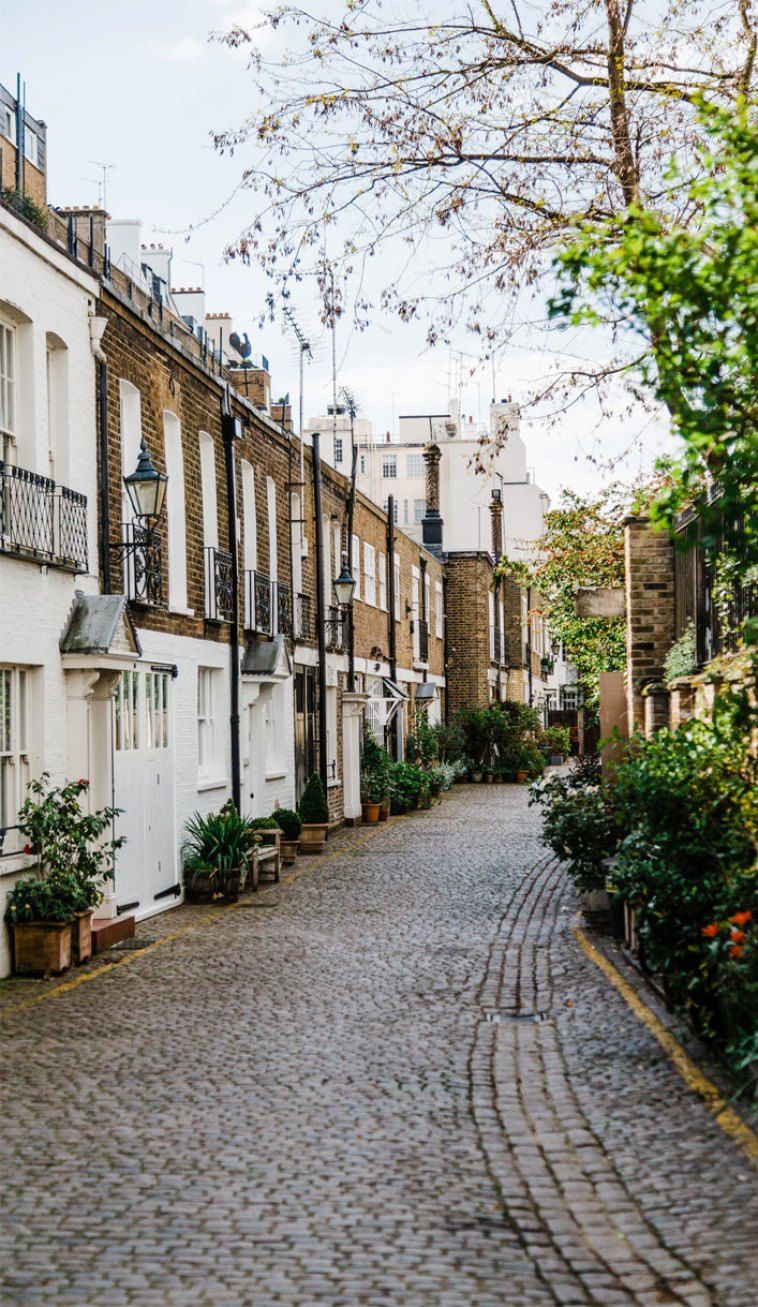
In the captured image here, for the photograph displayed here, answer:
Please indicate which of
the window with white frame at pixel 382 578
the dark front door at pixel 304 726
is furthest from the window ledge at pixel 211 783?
the window with white frame at pixel 382 578

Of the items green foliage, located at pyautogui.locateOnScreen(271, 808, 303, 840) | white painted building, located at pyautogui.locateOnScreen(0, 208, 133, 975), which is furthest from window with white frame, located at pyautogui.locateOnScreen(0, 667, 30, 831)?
green foliage, located at pyautogui.locateOnScreen(271, 808, 303, 840)

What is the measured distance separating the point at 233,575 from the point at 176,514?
7.16 feet

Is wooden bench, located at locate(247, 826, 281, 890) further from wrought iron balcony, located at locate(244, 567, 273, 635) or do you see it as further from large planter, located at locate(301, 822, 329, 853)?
wrought iron balcony, located at locate(244, 567, 273, 635)

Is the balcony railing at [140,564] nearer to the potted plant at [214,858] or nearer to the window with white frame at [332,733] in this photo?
the potted plant at [214,858]

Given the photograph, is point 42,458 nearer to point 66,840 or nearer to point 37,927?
point 66,840

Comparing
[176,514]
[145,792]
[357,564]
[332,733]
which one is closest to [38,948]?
[145,792]

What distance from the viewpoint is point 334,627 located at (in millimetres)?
25875

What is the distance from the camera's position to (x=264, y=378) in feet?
73.1

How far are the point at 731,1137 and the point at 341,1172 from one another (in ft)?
5.87

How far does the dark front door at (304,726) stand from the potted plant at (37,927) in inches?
464

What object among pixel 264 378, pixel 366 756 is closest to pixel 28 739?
pixel 264 378

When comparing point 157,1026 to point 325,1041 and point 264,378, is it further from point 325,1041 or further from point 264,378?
point 264,378

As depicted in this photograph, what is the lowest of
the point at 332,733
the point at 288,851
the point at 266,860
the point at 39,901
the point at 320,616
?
the point at 288,851

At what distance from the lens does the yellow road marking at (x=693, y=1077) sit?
6.29 m
